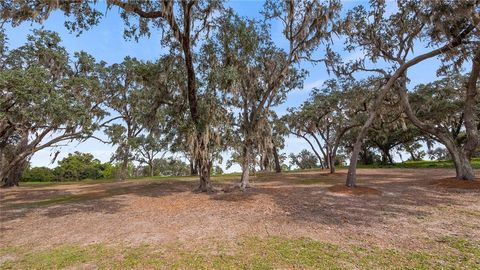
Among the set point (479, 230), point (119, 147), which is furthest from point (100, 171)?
point (479, 230)

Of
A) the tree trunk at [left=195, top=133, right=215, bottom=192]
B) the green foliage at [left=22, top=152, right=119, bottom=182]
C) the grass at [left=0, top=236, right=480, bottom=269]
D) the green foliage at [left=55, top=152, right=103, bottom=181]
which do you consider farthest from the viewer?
the green foliage at [left=55, top=152, right=103, bottom=181]

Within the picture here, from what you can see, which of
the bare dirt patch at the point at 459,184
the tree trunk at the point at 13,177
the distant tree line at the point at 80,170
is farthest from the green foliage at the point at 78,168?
the bare dirt patch at the point at 459,184

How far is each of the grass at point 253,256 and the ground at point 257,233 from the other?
2 cm

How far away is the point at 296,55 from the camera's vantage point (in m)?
14.3

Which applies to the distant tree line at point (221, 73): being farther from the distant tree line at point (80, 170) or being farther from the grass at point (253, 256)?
the distant tree line at point (80, 170)

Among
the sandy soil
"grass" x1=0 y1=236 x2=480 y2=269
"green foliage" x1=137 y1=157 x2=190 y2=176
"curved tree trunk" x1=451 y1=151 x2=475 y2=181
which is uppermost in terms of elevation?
"green foliage" x1=137 y1=157 x2=190 y2=176

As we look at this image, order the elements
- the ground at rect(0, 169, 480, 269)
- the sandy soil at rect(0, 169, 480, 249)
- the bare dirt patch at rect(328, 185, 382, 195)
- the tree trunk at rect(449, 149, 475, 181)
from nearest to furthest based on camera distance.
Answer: the ground at rect(0, 169, 480, 269) < the sandy soil at rect(0, 169, 480, 249) < the bare dirt patch at rect(328, 185, 382, 195) < the tree trunk at rect(449, 149, 475, 181)

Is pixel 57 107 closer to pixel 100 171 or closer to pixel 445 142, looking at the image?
pixel 445 142

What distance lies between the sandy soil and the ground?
28 mm

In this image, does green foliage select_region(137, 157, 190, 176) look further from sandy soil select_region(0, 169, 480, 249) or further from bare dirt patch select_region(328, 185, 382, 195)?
bare dirt patch select_region(328, 185, 382, 195)

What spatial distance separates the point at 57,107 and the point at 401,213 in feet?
46.2

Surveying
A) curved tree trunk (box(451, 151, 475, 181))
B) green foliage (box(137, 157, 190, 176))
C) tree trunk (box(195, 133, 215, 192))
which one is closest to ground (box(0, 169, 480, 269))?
curved tree trunk (box(451, 151, 475, 181))

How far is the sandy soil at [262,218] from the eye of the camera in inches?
258

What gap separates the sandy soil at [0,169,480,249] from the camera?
6559 millimetres
